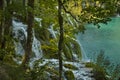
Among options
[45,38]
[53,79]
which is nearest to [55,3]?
[53,79]

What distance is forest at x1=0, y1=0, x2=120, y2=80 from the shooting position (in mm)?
6312

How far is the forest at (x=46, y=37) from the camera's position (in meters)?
6.31

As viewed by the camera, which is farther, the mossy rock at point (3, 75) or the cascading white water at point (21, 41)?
the cascading white water at point (21, 41)

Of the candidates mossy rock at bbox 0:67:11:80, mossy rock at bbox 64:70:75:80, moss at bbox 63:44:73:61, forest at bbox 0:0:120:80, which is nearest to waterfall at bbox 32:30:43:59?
forest at bbox 0:0:120:80

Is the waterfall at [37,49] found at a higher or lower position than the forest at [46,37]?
lower

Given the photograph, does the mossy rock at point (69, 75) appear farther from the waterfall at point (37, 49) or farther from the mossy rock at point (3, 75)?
the mossy rock at point (3, 75)

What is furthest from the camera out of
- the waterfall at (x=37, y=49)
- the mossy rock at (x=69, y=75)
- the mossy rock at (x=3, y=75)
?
the waterfall at (x=37, y=49)

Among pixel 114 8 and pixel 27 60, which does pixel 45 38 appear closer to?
pixel 27 60

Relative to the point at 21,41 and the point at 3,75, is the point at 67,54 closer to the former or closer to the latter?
the point at 21,41

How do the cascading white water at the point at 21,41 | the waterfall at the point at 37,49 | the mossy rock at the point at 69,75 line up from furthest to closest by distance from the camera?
the waterfall at the point at 37,49 → the cascading white water at the point at 21,41 → the mossy rock at the point at 69,75

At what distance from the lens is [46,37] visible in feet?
52.4

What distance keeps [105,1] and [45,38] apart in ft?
33.2

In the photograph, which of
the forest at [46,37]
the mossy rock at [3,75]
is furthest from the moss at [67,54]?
the mossy rock at [3,75]

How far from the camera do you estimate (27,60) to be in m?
8.48
